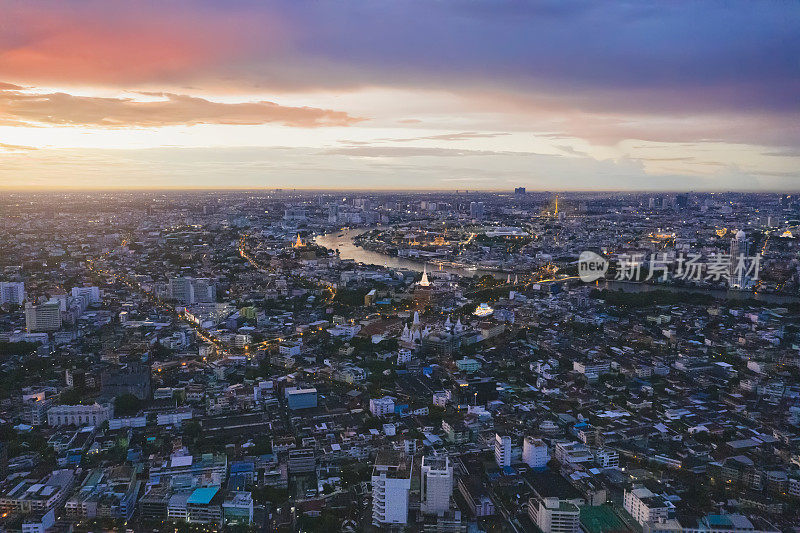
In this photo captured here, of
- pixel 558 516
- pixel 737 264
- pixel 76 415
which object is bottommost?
pixel 76 415

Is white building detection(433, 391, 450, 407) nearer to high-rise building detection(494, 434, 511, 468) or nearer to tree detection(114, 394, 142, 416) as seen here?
high-rise building detection(494, 434, 511, 468)

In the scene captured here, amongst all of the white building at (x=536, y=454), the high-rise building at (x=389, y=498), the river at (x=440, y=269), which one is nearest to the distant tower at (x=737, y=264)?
the river at (x=440, y=269)

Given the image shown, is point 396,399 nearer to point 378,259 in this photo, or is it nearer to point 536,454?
point 536,454

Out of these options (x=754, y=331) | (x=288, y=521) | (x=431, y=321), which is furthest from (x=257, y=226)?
(x=288, y=521)

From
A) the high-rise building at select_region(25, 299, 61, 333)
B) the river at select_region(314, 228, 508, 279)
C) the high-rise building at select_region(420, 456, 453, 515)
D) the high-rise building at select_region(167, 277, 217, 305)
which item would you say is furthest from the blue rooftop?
the river at select_region(314, 228, 508, 279)

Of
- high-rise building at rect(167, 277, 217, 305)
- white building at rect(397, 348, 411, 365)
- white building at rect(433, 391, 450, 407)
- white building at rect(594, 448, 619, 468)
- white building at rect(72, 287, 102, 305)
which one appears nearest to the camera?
white building at rect(594, 448, 619, 468)

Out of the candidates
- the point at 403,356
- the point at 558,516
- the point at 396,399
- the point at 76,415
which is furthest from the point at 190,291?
the point at 558,516

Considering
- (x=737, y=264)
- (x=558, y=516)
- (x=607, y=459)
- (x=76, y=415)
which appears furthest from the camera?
(x=737, y=264)
